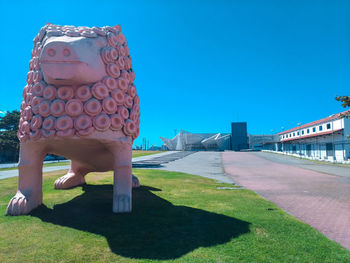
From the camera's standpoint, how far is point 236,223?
437 centimetres

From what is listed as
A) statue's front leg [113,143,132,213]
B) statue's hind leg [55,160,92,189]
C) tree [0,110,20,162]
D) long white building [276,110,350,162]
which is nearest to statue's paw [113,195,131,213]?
statue's front leg [113,143,132,213]

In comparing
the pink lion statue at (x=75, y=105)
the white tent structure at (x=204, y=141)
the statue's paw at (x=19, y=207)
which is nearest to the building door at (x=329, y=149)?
the pink lion statue at (x=75, y=105)

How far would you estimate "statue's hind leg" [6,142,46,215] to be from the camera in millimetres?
4605

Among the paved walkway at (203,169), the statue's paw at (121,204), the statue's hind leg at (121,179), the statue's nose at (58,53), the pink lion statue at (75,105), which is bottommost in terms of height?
the paved walkway at (203,169)

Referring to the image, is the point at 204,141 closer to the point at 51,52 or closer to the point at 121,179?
the point at 121,179

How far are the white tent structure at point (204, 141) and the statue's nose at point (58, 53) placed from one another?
2772 inches

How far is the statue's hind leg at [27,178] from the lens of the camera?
15.1 ft

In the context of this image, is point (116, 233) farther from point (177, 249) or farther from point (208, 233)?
point (208, 233)

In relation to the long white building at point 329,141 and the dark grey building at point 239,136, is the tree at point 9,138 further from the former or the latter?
the dark grey building at point 239,136

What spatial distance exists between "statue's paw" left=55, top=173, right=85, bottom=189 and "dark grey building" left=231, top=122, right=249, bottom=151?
6888 cm

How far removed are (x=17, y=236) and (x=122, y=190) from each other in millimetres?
1874

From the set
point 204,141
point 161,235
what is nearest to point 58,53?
point 161,235

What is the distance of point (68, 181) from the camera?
757 centimetres

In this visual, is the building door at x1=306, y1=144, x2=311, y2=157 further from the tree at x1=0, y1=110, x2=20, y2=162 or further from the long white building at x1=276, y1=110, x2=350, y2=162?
the tree at x1=0, y1=110, x2=20, y2=162
